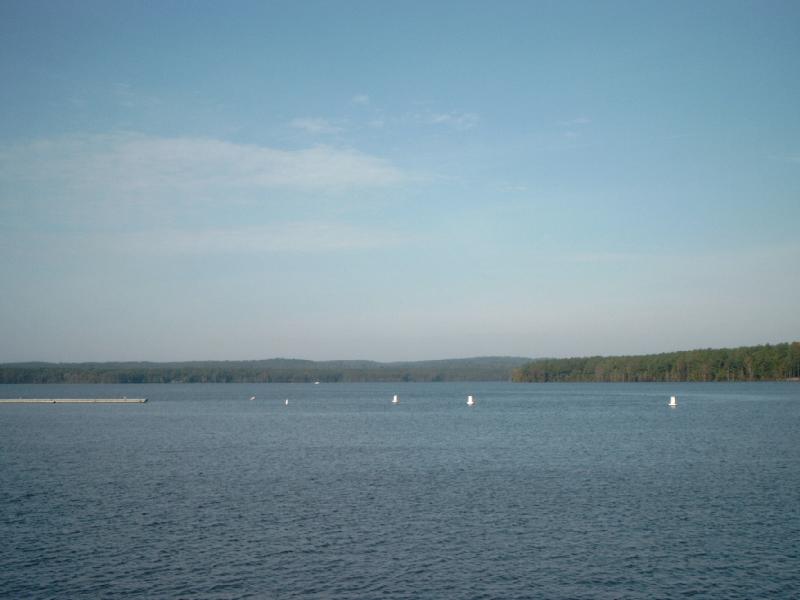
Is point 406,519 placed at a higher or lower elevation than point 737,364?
lower

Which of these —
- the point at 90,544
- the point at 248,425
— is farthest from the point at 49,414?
the point at 90,544

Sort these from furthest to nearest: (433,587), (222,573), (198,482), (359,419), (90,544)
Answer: (359,419), (198,482), (90,544), (222,573), (433,587)

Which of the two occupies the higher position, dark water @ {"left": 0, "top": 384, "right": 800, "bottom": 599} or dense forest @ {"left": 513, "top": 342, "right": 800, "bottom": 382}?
dense forest @ {"left": 513, "top": 342, "right": 800, "bottom": 382}

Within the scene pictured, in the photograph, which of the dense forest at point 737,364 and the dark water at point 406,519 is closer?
the dark water at point 406,519

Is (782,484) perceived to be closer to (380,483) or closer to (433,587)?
(380,483)

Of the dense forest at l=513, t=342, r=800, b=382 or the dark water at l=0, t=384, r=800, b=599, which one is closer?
the dark water at l=0, t=384, r=800, b=599

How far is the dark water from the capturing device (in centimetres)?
1972

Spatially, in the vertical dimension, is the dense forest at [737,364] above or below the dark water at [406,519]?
above

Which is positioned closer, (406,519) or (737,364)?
(406,519)

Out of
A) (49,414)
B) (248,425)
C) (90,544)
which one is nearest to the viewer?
(90,544)

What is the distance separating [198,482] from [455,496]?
12.6 m

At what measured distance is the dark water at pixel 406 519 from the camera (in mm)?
19719

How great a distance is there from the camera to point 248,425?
73.4 metres

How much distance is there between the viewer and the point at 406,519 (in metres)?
26.6
